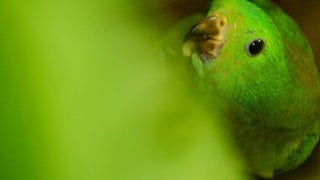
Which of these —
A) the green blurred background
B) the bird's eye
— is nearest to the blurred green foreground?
the green blurred background

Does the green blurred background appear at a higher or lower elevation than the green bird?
higher

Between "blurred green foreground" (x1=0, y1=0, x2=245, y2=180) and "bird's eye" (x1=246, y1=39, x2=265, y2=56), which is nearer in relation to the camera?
"blurred green foreground" (x1=0, y1=0, x2=245, y2=180)

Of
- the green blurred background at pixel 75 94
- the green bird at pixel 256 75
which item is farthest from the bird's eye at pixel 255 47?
the green blurred background at pixel 75 94

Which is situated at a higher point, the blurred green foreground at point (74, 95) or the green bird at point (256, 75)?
the blurred green foreground at point (74, 95)

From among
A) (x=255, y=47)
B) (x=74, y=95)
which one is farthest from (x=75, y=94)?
(x=255, y=47)

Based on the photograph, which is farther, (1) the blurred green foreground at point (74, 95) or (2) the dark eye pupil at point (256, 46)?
(2) the dark eye pupil at point (256, 46)

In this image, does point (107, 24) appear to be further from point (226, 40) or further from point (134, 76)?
point (226, 40)

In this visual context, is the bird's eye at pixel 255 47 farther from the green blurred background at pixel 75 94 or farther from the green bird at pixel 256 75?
the green blurred background at pixel 75 94

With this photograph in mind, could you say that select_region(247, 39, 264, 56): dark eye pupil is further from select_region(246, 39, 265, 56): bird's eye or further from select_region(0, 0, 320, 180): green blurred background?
select_region(0, 0, 320, 180): green blurred background

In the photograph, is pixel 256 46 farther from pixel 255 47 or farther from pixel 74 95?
pixel 74 95
